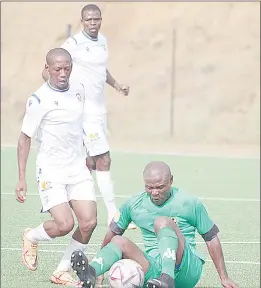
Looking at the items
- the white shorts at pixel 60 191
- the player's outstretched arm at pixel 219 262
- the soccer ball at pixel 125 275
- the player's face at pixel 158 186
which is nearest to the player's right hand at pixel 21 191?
the white shorts at pixel 60 191

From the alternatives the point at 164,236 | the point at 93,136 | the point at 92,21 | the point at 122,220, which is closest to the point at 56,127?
the point at 122,220

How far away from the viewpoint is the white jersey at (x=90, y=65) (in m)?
10.8

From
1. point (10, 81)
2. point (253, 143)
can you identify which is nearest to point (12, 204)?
point (253, 143)

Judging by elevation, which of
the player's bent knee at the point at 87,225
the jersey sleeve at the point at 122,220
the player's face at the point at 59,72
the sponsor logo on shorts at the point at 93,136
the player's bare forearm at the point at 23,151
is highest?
the player's face at the point at 59,72

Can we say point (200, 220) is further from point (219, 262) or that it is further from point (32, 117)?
point (32, 117)

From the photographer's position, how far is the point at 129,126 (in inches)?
1227

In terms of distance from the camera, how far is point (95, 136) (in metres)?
10.9

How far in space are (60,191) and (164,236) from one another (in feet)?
5.48

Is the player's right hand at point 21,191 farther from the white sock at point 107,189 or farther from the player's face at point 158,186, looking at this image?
the white sock at point 107,189

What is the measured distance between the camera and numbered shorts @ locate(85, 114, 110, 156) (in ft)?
35.8

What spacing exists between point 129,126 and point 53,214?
23.0m

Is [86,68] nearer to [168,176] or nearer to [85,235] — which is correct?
[85,235]

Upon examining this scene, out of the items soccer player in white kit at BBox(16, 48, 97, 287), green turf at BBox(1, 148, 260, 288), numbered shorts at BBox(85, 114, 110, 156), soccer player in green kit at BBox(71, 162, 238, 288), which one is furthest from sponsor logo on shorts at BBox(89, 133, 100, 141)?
soccer player in green kit at BBox(71, 162, 238, 288)

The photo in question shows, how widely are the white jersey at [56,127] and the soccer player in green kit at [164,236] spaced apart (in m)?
1.23
